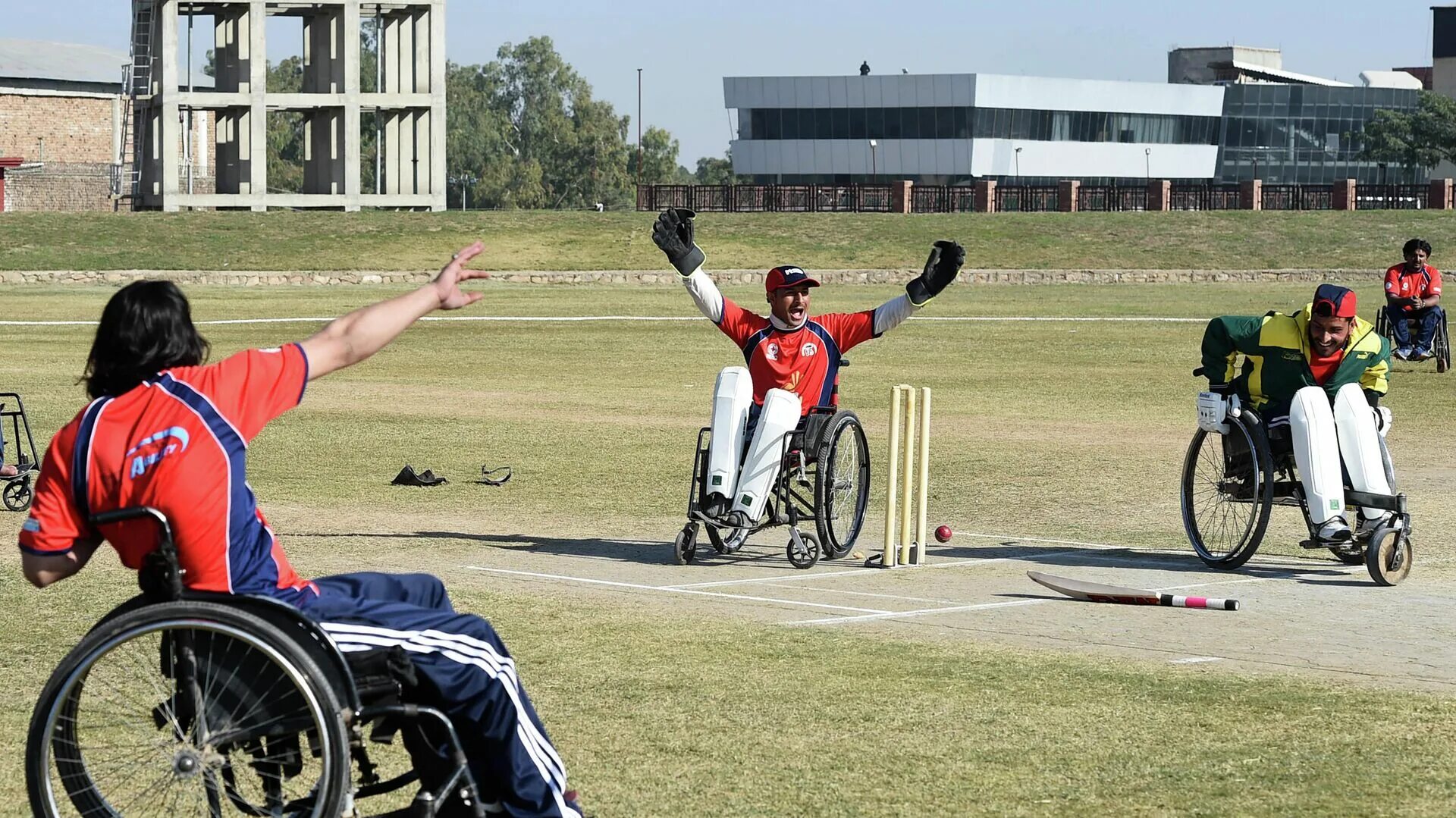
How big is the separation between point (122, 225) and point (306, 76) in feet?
67.1

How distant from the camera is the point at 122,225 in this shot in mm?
61656

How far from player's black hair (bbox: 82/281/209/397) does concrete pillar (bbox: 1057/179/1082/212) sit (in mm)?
74755

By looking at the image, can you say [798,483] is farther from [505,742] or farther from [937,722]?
[505,742]

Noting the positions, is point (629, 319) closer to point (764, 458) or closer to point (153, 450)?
point (764, 458)

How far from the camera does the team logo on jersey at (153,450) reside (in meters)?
4.82

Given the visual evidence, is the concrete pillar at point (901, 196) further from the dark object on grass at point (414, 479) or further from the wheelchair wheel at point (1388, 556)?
the wheelchair wheel at point (1388, 556)

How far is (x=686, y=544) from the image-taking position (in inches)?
446

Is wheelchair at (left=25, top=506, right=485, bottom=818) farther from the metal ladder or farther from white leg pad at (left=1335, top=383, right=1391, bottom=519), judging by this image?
the metal ladder

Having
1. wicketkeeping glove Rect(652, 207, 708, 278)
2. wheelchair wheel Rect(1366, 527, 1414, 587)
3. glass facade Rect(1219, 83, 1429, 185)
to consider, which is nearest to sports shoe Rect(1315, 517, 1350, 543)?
wheelchair wheel Rect(1366, 527, 1414, 587)

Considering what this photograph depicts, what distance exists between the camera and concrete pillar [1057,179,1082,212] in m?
78.2

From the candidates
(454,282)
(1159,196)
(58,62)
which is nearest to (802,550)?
(454,282)

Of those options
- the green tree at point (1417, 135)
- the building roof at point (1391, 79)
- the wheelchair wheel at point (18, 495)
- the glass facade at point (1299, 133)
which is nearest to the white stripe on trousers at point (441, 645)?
the wheelchair wheel at point (18, 495)

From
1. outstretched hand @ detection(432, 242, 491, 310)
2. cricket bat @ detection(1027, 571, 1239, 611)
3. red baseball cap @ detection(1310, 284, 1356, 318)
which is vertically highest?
outstretched hand @ detection(432, 242, 491, 310)

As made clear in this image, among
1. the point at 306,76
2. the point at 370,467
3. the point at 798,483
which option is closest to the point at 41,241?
the point at 306,76
